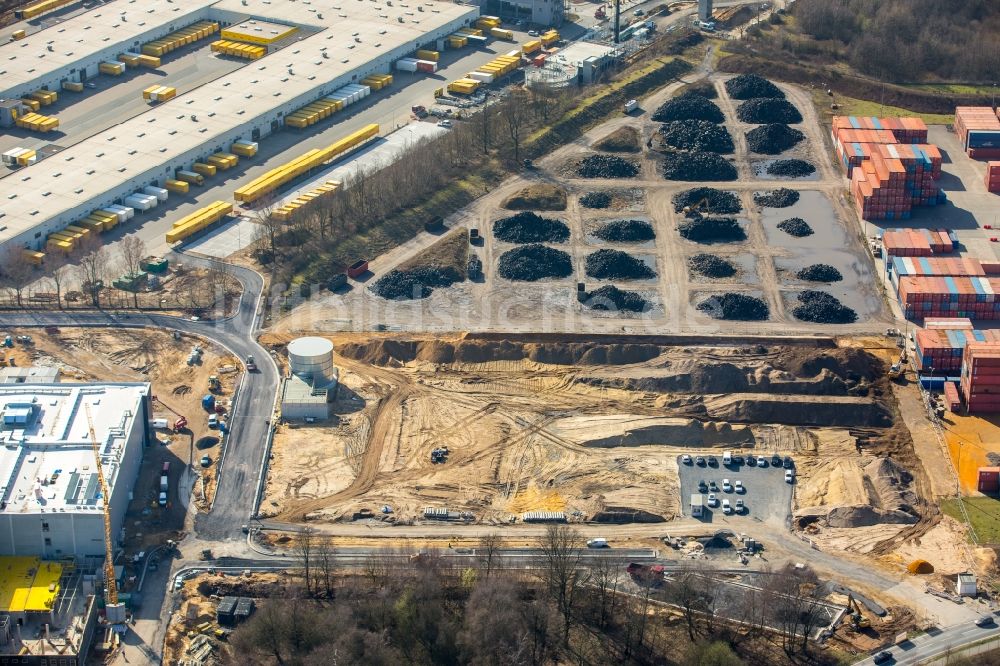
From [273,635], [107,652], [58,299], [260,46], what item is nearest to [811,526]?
[273,635]

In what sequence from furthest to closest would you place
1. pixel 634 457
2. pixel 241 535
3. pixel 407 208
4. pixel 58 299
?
pixel 407 208
pixel 58 299
pixel 634 457
pixel 241 535

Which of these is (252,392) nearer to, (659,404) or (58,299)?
(58,299)

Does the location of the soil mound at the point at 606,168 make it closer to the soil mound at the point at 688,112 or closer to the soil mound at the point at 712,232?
the soil mound at the point at 688,112

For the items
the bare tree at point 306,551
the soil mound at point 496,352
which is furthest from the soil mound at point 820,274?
the bare tree at point 306,551

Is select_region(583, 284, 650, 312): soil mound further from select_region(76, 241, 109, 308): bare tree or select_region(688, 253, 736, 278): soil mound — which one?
select_region(76, 241, 109, 308): bare tree

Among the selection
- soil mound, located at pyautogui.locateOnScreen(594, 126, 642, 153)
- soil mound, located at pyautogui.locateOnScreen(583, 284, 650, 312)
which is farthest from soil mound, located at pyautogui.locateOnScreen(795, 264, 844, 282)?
soil mound, located at pyautogui.locateOnScreen(594, 126, 642, 153)

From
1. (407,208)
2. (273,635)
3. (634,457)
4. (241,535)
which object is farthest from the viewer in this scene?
(407,208)

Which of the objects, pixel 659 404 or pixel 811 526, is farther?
pixel 659 404
